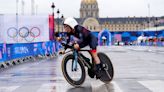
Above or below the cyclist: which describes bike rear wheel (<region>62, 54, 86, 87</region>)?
below

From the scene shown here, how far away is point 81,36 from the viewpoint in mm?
13297

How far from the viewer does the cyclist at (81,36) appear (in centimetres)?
1323

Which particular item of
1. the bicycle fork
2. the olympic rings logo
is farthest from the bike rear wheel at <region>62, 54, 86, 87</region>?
the olympic rings logo

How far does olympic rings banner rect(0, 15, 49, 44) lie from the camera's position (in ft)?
159

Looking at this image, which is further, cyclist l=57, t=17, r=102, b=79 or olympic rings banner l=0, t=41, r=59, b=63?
olympic rings banner l=0, t=41, r=59, b=63

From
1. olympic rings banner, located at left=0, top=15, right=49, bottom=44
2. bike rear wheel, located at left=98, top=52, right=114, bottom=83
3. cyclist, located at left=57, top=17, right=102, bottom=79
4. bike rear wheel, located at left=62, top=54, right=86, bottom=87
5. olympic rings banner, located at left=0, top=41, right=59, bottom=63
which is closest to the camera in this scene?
cyclist, located at left=57, top=17, right=102, bottom=79

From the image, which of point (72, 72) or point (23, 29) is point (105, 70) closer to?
point (72, 72)

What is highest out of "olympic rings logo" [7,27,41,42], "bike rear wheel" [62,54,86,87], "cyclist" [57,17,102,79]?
"olympic rings logo" [7,27,41,42]

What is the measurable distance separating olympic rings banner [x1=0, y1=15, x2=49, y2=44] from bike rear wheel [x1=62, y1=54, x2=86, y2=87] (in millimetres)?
34377

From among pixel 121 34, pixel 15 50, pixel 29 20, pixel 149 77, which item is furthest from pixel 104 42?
pixel 149 77

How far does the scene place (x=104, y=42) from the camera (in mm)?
149750

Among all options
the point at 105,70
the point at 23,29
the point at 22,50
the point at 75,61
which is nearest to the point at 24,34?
the point at 23,29

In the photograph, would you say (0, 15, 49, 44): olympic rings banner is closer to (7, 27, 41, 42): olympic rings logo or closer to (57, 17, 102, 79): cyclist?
(7, 27, 41, 42): olympic rings logo

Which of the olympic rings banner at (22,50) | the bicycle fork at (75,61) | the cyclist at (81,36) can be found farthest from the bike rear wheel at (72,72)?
the olympic rings banner at (22,50)
